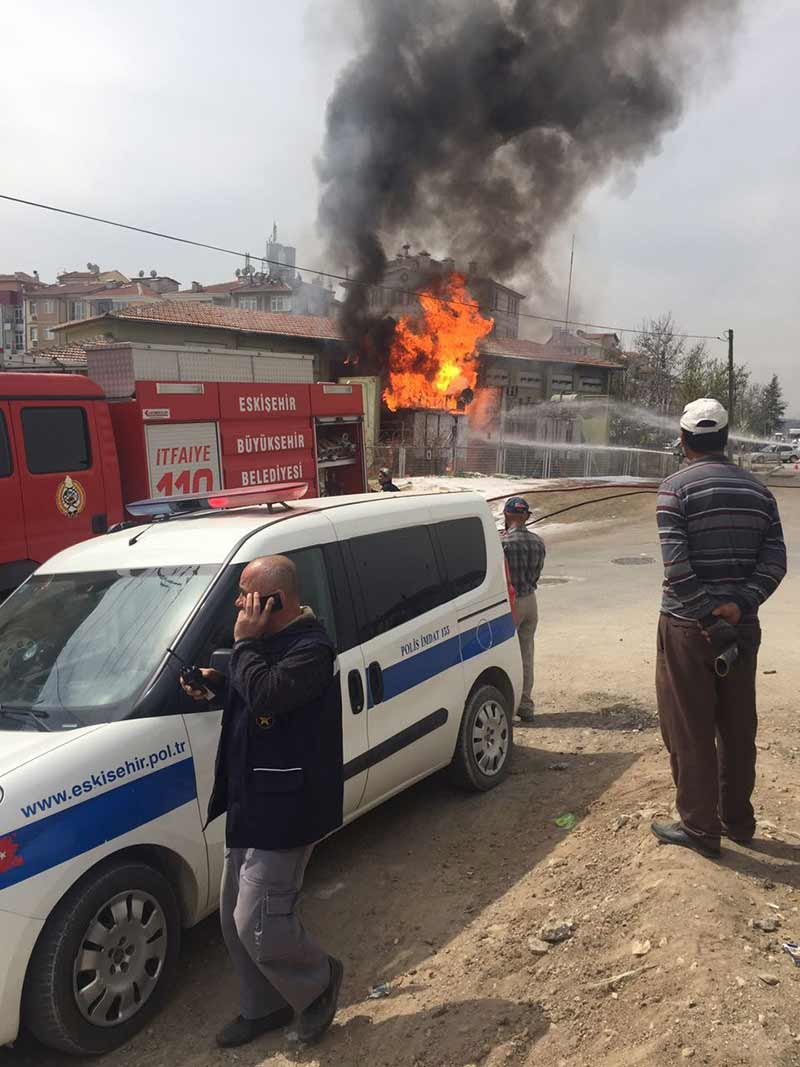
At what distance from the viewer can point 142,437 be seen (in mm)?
8633

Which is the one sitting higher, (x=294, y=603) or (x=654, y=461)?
(x=294, y=603)

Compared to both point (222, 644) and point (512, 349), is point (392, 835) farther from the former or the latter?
point (512, 349)

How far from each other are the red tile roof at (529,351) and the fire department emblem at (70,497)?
35622 millimetres

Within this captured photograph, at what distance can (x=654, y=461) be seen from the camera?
3256 centimetres

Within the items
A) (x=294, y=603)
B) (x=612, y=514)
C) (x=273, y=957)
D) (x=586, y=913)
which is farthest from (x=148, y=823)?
(x=612, y=514)

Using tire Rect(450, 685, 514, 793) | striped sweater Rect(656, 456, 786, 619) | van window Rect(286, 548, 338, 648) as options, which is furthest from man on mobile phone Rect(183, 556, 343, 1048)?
tire Rect(450, 685, 514, 793)

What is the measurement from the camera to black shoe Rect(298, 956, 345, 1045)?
2.85 meters

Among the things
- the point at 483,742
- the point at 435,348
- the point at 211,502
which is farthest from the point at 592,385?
the point at 211,502

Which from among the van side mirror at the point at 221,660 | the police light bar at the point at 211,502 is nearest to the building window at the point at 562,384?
the police light bar at the point at 211,502

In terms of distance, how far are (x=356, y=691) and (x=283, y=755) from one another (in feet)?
4.06

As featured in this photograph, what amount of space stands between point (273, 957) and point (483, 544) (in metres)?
2.91

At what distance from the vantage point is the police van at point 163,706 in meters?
2.73

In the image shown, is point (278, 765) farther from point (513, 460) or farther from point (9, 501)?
point (513, 460)

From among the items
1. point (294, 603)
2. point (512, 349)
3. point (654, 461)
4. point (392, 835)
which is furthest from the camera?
point (512, 349)
